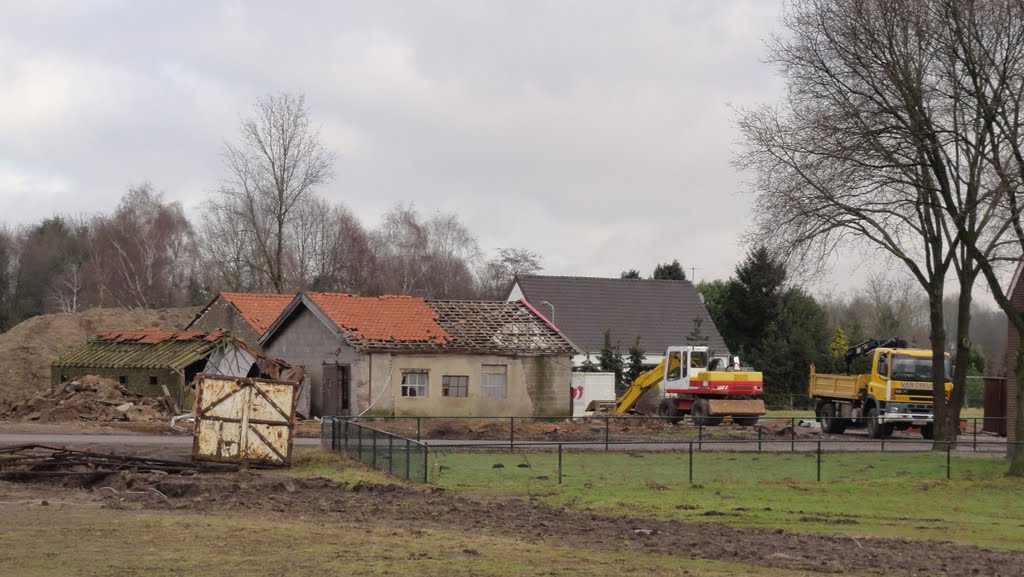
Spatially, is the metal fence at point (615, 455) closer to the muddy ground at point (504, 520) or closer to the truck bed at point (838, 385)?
the muddy ground at point (504, 520)

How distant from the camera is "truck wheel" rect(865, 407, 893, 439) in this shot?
141 ft

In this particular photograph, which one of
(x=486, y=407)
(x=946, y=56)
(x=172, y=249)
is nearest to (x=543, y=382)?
(x=486, y=407)

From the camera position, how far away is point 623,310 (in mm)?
77812

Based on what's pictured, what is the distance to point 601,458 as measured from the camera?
32188 mm

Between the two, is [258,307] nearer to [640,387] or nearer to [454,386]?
[454,386]

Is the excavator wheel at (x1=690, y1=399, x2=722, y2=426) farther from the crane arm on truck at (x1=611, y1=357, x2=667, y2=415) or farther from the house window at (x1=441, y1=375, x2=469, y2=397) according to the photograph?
the house window at (x1=441, y1=375, x2=469, y2=397)

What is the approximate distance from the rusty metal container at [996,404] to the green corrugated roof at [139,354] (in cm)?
3021

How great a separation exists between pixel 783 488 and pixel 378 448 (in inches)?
351

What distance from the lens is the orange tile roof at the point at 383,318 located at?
4600 centimetres

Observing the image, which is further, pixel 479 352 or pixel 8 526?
pixel 479 352

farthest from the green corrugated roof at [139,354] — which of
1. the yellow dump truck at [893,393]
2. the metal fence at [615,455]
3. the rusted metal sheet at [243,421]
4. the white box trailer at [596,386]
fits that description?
the yellow dump truck at [893,393]

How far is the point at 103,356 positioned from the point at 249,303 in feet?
23.7

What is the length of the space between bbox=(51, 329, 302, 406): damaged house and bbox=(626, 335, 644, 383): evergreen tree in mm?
25216

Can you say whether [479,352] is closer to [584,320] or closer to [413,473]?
[413,473]
